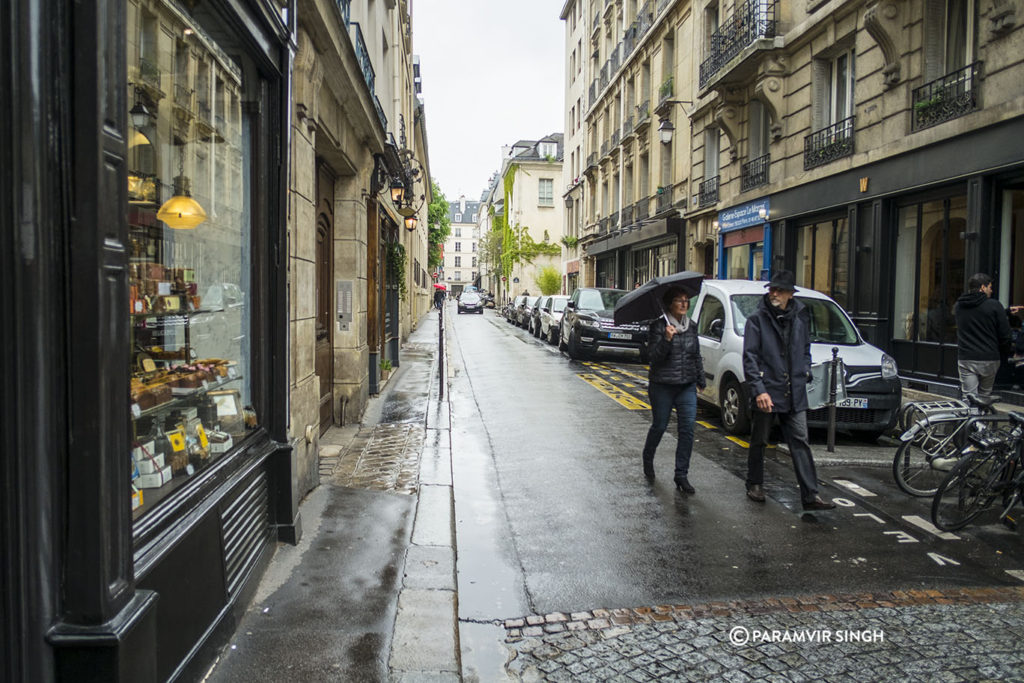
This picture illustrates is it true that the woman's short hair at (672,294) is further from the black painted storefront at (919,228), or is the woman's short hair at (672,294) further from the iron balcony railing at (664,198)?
the iron balcony railing at (664,198)

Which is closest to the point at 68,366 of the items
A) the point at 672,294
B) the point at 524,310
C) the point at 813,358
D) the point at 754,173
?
the point at 672,294

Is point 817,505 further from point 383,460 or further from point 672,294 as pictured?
point 383,460

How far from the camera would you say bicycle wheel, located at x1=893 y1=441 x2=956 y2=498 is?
21.5 ft

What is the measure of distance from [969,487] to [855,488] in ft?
4.15

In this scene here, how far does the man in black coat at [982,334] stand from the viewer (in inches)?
337

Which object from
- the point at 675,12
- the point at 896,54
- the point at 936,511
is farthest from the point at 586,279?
the point at 936,511

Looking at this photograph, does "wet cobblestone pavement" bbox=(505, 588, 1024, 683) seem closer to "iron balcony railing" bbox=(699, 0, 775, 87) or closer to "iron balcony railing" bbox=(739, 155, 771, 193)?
"iron balcony railing" bbox=(739, 155, 771, 193)

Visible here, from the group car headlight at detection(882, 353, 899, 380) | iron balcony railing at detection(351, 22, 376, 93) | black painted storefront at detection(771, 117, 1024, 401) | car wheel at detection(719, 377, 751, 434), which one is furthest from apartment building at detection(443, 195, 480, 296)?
car headlight at detection(882, 353, 899, 380)

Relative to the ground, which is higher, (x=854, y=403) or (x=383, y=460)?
(x=854, y=403)

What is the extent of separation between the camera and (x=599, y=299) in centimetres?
2072

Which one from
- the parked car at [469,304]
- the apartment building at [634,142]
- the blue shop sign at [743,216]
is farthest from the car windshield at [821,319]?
the parked car at [469,304]

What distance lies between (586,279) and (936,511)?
36644mm

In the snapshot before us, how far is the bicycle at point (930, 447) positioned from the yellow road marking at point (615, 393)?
16.6 feet

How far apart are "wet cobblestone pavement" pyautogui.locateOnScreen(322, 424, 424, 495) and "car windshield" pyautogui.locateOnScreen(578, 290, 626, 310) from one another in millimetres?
11534
